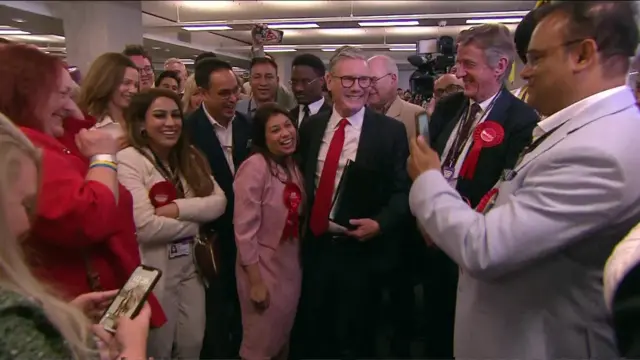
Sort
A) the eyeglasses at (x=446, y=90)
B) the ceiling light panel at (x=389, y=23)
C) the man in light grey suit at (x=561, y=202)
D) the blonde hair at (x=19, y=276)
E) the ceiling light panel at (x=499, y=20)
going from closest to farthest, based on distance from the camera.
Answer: the blonde hair at (x=19, y=276)
the man in light grey suit at (x=561, y=202)
the ceiling light panel at (x=499, y=20)
the ceiling light panel at (x=389, y=23)
the eyeglasses at (x=446, y=90)

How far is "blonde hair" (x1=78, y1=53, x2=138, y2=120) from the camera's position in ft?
3.94

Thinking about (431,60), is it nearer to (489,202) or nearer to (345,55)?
(345,55)

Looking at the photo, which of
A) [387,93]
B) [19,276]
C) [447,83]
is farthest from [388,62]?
[19,276]

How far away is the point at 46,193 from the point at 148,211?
0.36 m

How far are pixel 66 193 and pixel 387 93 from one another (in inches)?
67.6

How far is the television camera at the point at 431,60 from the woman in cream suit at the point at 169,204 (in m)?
0.89

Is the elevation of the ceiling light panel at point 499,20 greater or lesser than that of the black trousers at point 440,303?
greater

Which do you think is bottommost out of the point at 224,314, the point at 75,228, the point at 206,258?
the point at 224,314

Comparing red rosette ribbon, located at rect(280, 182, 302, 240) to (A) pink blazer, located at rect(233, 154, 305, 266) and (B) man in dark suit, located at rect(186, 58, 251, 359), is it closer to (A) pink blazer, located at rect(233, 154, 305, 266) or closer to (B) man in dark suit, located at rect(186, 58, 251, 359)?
(A) pink blazer, located at rect(233, 154, 305, 266)

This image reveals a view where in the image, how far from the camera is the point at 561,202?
0.66 m

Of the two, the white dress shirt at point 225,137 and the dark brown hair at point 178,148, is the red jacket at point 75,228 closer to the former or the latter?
the dark brown hair at point 178,148

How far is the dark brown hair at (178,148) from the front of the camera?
131 centimetres

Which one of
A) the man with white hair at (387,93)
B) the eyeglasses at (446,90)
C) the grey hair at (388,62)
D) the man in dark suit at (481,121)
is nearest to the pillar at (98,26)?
the man in dark suit at (481,121)

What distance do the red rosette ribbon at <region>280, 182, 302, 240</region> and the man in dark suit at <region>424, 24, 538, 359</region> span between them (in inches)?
16.9
